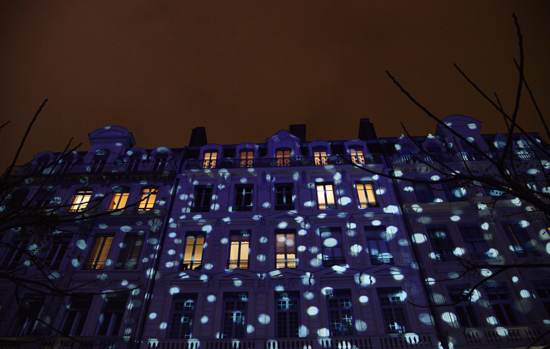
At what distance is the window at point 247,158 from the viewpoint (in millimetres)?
22034

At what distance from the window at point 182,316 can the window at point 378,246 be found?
9.35 meters

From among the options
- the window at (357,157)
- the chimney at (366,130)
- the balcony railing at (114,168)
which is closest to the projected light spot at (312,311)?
the window at (357,157)

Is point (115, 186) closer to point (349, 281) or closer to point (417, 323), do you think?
point (349, 281)

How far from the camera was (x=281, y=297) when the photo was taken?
16438mm

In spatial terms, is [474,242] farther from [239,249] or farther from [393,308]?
[239,249]

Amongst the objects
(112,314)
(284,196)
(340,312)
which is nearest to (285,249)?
(284,196)

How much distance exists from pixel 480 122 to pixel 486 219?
8163mm

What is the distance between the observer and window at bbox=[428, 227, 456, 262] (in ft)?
56.2

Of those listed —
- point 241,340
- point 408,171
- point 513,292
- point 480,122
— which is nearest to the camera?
point 241,340

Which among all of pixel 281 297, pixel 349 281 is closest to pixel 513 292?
pixel 349 281

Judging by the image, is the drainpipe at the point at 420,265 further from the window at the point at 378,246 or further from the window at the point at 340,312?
the window at the point at 340,312

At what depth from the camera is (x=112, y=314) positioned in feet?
53.4

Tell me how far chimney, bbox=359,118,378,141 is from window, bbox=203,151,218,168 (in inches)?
450

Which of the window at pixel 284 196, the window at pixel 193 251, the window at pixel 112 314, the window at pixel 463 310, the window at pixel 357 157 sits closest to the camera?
the window at pixel 463 310
